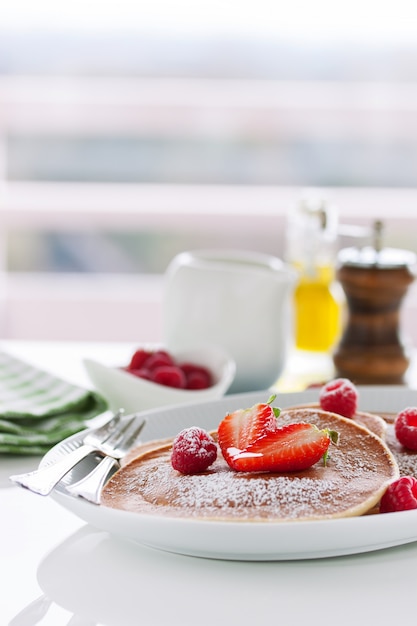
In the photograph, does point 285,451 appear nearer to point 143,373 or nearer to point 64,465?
point 64,465

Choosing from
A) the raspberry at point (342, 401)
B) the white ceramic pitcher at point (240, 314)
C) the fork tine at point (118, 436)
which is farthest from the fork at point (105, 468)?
the white ceramic pitcher at point (240, 314)

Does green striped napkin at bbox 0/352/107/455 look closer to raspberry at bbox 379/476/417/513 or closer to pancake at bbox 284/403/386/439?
pancake at bbox 284/403/386/439

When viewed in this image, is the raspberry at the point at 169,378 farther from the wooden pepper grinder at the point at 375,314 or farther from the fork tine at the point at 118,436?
the wooden pepper grinder at the point at 375,314

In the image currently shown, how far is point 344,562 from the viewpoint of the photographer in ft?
2.78

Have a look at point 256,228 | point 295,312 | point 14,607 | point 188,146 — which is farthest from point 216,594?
point 188,146

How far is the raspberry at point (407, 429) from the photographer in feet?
3.28

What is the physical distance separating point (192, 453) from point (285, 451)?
92mm

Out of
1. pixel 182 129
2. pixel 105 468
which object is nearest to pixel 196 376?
pixel 105 468

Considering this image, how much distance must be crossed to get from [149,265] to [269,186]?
3.24 ft

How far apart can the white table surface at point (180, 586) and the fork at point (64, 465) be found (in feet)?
0.24

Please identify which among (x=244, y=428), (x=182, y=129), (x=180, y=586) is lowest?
(x=180, y=586)

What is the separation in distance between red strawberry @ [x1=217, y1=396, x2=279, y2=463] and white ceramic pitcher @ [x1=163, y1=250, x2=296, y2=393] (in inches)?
23.0

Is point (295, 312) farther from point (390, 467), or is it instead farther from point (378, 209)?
point (378, 209)

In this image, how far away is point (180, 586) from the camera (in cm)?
81
